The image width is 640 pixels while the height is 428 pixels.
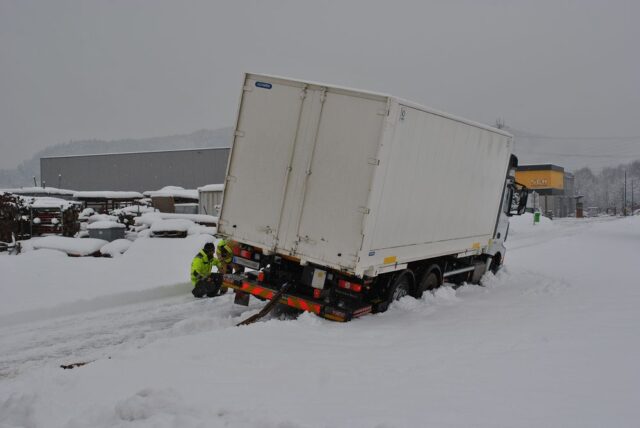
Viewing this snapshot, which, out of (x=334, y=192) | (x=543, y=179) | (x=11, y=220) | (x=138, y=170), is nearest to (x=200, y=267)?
(x=334, y=192)

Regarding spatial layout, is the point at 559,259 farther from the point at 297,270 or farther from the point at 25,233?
the point at 25,233

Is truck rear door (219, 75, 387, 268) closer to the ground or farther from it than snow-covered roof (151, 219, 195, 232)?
farther from it

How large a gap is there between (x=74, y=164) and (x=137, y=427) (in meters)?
53.4

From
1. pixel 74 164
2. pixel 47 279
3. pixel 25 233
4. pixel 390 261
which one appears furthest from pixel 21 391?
pixel 74 164

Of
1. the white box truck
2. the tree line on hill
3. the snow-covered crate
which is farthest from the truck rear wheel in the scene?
the tree line on hill

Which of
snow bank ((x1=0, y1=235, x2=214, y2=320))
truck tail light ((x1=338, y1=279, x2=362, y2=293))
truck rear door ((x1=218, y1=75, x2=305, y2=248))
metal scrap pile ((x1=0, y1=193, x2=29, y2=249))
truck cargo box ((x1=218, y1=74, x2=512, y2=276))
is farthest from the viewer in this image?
metal scrap pile ((x1=0, y1=193, x2=29, y2=249))

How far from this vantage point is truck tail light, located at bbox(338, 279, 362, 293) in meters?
7.67

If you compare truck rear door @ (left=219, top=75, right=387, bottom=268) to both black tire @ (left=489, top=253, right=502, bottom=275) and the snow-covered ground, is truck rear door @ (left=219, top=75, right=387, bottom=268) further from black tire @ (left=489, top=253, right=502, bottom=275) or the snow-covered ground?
black tire @ (left=489, top=253, right=502, bottom=275)

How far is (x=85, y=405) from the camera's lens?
4.34 metres

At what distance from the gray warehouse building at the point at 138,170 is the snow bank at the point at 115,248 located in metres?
28.9

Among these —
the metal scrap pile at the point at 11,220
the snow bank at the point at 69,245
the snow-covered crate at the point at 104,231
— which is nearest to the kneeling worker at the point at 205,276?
the snow bank at the point at 69,245

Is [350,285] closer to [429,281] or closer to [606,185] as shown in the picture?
[429,281]

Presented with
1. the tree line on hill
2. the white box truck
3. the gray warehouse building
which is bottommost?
the gray warehouse building

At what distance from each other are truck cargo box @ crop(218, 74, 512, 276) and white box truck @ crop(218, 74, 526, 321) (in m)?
0.01
